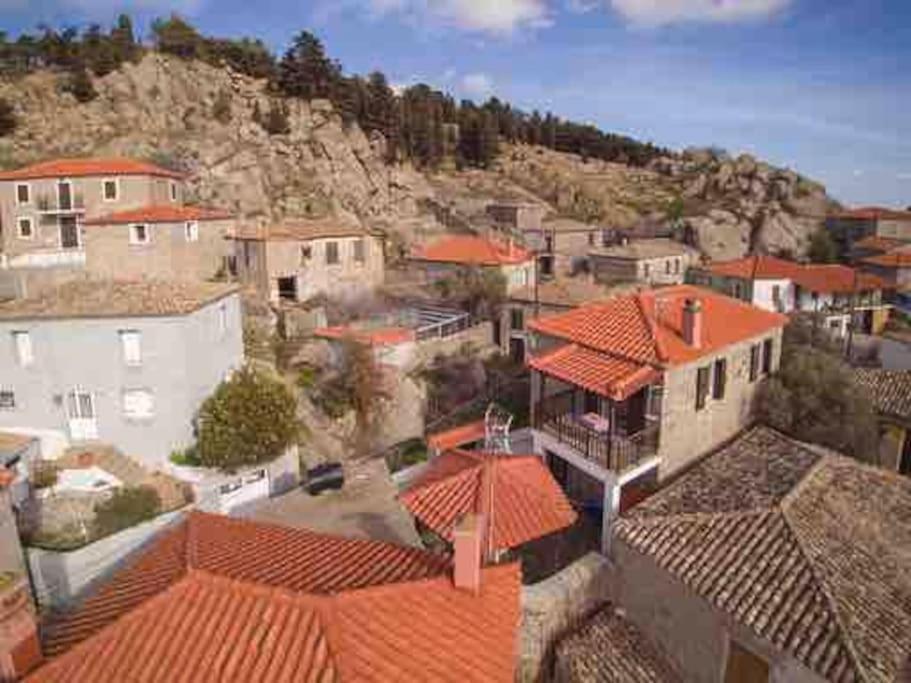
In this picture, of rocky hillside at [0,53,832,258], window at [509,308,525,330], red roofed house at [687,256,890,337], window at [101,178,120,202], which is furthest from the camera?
rocky hillside at [0,53,832,258]

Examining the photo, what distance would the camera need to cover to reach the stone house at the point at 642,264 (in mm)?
50406

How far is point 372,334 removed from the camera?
102ft

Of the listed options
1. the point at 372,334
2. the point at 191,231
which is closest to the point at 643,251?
the point at 372,334

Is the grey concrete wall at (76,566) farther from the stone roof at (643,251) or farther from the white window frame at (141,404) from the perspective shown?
the stone roof at (643,251)

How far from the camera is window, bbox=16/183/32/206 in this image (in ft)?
126

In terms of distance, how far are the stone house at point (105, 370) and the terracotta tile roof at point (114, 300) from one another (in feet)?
0.15

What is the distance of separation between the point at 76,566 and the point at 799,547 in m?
18.1

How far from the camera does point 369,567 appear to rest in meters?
11.1

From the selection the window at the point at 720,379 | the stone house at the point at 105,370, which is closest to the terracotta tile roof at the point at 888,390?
the window at the point at 720,379

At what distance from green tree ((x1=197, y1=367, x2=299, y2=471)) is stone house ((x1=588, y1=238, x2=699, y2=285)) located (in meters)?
33.6

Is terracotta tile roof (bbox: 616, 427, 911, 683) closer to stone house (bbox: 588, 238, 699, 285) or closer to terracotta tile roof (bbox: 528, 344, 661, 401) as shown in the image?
terracotta tile roof (bbox: 528, 344, 661, 401)

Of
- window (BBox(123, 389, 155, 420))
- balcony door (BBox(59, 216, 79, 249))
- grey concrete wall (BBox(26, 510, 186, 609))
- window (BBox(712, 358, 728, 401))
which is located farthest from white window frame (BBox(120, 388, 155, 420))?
balcony door (BBox(59, 216, 79, 249))

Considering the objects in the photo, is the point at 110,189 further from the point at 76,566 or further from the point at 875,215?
the point at 875,215

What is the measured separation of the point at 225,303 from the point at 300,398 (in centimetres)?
547
